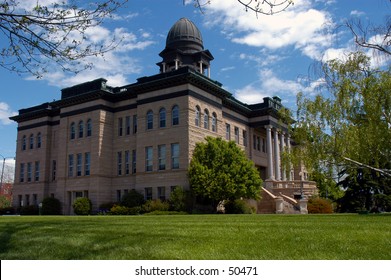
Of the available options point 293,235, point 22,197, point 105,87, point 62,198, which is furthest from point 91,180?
point 293,235

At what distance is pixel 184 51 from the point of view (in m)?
54.8

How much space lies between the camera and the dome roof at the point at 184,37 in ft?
181

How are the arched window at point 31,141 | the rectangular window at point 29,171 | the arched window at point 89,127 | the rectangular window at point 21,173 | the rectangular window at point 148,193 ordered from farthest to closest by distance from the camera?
1. the rectangular window at point 21,173
2. the arched window at point 31,141
3. the rectangular window at point 29,171
4. the arched window at point 89,127
5. the rectangular window at point 148,193

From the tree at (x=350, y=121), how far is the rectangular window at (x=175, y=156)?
1991 centimetres

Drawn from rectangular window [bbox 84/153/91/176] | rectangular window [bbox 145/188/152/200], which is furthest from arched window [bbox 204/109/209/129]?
rectangular window [bbox 84/153/91/176]

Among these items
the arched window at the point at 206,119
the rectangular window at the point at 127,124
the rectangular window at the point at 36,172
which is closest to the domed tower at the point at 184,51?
the rectangular window at the point at 127,124

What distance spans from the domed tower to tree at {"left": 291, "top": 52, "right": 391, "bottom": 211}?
31.0 metres

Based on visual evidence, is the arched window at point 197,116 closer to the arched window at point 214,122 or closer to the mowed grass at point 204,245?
the arched window at point 214,122

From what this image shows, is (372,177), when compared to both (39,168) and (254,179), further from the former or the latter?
(39,168)

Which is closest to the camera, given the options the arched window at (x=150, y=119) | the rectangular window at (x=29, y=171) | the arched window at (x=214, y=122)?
the arched window at (x=150, y=119)

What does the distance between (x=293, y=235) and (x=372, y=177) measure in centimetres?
2949

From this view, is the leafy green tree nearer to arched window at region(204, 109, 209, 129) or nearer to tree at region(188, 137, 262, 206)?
tree at region(188, 137, 262, 206)

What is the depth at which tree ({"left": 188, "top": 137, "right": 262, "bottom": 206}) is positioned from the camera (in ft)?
130

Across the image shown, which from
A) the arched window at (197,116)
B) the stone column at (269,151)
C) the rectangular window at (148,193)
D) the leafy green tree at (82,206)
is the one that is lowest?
the leafy green tree at (82,206)
